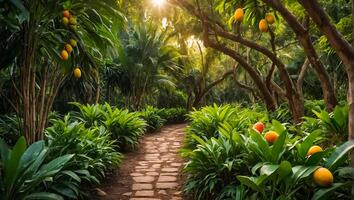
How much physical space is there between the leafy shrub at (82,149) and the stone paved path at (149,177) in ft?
1.09

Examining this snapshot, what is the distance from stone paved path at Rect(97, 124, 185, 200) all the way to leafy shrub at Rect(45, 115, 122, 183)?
13.0 inches

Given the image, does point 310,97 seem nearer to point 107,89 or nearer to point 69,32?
point 107,89

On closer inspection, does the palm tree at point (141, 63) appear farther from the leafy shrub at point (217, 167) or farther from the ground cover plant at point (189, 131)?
the leafy shrub at point (217, 167)

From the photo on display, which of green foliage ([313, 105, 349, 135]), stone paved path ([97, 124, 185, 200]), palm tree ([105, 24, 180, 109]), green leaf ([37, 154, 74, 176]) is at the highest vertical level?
palm tree ([105, 24, 180, 109])

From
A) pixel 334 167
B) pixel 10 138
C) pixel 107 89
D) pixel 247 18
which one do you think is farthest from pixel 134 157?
pixel 107 89

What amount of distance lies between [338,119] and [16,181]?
356 cm

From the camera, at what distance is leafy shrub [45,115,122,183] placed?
4.79m

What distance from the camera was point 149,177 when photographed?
20.1 ft

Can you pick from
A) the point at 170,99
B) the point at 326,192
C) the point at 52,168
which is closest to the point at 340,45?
the point at 326,192

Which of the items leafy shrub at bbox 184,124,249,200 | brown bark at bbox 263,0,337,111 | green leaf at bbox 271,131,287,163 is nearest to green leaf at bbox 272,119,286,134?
leafy shrub at bbox 184,124,249,200

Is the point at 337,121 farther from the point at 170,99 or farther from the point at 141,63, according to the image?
the point at 170,99

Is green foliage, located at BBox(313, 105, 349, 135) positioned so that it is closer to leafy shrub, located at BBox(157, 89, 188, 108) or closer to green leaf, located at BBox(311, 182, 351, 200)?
green leaf, located at BBox(311, 182, 351, 200)

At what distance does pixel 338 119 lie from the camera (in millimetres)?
4344

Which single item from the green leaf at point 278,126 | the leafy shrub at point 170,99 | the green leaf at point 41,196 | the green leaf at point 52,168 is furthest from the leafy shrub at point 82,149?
the leafy shrub at point 170,99
